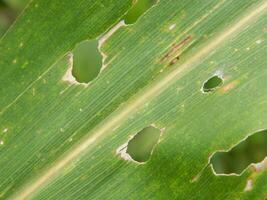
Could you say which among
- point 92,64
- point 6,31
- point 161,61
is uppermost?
point 6,31

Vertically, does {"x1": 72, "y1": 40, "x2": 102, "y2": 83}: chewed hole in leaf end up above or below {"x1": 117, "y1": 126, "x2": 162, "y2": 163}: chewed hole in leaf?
above

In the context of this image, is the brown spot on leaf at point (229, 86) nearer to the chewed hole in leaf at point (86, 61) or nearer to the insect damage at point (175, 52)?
the insect damage at point (175, 52)

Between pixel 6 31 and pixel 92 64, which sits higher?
pixel 6 31

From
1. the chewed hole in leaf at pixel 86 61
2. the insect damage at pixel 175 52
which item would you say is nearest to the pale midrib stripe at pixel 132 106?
the insect damage at pixel 175 52

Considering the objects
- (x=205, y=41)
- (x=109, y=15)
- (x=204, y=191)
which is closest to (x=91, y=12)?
(x=109, y=15)

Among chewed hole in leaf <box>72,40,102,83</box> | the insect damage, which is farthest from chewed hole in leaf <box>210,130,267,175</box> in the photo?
chewed hole in leaf <box>72,40,102,83</box>

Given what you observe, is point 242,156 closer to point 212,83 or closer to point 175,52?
point 212,83

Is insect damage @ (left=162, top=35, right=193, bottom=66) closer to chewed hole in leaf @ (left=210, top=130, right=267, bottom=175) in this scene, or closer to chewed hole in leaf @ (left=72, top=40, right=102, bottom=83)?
chewed hole in leaf @ (left=72, top=40, right=102, bottom=83)

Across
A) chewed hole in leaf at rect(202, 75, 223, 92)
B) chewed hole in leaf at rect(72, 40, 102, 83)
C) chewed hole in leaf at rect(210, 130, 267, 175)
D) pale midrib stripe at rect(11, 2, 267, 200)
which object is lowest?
chewed hole in leaf at rect(210, 130, 267, 175)

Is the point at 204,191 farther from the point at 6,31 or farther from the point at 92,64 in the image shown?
the point at 6,31
